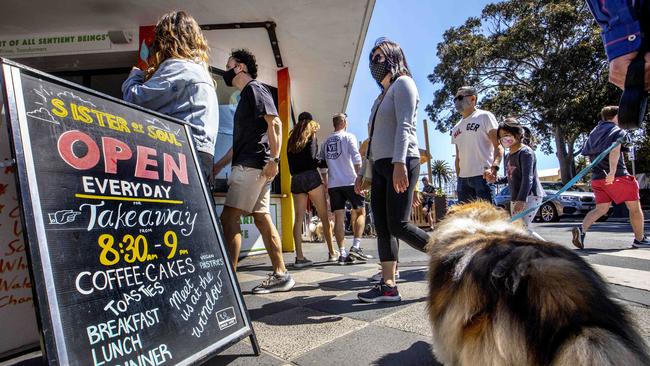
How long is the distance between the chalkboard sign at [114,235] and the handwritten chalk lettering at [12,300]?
0.80 metres

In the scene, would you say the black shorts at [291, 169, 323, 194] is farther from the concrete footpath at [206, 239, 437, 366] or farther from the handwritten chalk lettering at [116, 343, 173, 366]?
the handwritten chalk lettering at [116, 343, 173, 366]

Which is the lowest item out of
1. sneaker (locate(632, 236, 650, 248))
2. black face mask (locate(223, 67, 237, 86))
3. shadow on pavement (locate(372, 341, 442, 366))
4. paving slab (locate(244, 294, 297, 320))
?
sneaker (locate(632, 236, 650, 248))

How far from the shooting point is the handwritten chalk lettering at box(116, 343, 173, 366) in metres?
1.39

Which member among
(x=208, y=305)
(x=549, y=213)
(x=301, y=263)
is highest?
(x=208, y=305)

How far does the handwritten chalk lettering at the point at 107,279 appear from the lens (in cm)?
136

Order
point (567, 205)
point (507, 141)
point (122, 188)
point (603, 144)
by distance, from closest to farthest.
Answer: point (122, 188)
point (507, 141)
point (603, 144)
point (567, 205)

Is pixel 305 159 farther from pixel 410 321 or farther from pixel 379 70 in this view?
pixel 410 321

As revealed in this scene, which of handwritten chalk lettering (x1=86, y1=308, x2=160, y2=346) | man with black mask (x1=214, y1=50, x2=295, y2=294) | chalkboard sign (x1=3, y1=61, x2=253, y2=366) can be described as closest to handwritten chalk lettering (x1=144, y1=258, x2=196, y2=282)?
chalkboard sign (x1=3, y1=61, x2=253, y2=366)

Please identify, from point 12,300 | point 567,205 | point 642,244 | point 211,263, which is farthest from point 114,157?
point 567,205

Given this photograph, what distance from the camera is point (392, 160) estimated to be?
2795mm

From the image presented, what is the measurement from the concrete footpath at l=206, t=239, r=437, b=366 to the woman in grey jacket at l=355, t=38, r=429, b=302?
0.27 meters

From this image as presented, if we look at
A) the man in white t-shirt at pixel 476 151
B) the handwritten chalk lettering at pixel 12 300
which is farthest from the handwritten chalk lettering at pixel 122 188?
the man in white t-shirt at pixel 476 151

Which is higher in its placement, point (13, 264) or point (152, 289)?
point (13, 264)

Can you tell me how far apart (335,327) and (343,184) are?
2946 mm
